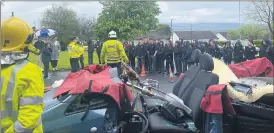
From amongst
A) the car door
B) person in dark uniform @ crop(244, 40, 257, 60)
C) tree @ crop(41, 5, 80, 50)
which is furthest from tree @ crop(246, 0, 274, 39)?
tree @ crop(41, 5, 80, 50)

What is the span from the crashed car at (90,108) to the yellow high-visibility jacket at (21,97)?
48.4 inches

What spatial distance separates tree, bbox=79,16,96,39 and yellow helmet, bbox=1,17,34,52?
51824mm

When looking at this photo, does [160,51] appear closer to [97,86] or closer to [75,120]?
[97,86]

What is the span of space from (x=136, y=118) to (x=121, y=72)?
0.81 meters

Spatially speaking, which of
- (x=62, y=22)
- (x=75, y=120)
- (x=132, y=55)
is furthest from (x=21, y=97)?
(x=62, y=22)

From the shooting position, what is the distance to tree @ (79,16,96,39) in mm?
54875

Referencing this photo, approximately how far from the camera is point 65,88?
14.1 feet

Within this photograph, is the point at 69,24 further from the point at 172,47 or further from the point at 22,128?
the point at 22,128

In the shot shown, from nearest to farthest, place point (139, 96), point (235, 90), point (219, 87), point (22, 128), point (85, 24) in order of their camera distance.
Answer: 1. point (22, 128)
2. point (219, 87)
3. point (235, 90)
4. point (139, 96)
5. point (85, 24)

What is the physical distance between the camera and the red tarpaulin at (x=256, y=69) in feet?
17.0

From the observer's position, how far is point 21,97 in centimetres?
253

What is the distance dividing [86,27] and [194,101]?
175ft

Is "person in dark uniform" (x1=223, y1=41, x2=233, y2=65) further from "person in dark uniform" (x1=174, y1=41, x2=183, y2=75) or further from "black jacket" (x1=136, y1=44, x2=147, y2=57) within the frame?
"black jacket" (x1=136, y1=44, x2=147, y2=57)

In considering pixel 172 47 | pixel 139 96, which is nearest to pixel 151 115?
pixel 139 96
